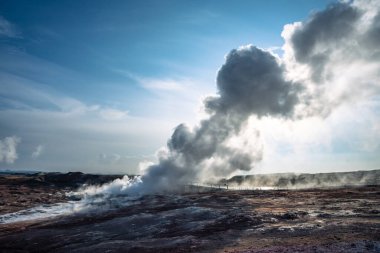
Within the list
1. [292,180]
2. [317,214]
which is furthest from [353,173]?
[317,214]

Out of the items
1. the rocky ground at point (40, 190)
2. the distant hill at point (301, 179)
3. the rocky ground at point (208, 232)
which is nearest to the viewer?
→ the rocky ground at point (208, 232)

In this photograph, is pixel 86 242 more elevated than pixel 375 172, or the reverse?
pixel 375 172

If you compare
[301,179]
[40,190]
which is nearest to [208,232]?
[40,190]

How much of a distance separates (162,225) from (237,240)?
45.9ft

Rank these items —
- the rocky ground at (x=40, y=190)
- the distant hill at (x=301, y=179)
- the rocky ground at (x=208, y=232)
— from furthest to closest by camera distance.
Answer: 1. the distant hill at (x=301, y=179)
2. the rocky ground at (x=40, y=190)
3. the rocky ground at (x=208, y=232)

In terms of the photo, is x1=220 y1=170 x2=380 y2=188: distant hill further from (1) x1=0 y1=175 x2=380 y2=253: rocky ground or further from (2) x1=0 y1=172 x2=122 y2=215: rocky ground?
(1) x1=0 y1=175 x2=380 y2=253: rocky ground

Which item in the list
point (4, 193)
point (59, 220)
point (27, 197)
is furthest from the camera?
point (4, 193)

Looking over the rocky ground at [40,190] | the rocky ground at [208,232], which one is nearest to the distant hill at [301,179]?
the rocky ground at [40,190]

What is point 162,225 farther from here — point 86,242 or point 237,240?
point 237,240

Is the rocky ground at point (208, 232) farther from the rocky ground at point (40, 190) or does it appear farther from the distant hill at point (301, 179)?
the distant hill at point (301, 179)

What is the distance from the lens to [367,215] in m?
38.7

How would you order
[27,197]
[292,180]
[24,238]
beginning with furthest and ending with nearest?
[292,180], [27,197], [24,238]

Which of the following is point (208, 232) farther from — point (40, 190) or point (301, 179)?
point (301, 179)

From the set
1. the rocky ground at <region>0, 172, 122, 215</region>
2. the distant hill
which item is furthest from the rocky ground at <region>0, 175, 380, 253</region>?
the distant hill
